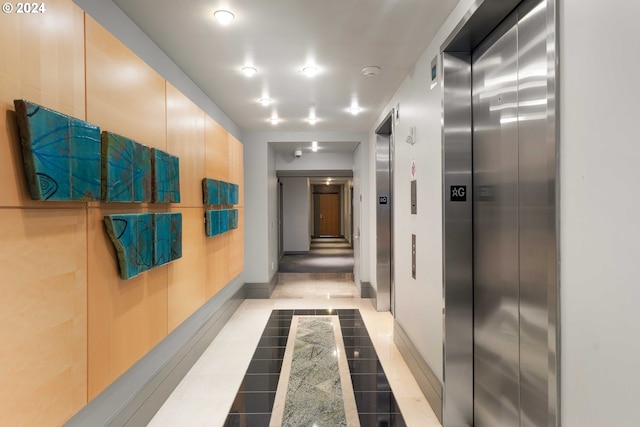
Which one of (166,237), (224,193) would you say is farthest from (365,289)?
(166,237)

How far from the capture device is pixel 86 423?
1.93m

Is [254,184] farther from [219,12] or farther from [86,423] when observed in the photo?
[86,423]

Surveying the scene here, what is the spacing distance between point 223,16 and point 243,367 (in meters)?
3.17

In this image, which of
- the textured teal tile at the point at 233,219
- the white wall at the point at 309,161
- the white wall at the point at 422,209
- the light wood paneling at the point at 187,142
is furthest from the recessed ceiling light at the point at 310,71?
the white wall at the point at 309,161

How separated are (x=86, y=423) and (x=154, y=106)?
80.7 inches

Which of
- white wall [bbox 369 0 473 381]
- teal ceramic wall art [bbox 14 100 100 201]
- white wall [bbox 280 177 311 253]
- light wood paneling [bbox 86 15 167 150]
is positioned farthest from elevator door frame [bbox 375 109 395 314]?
white wall [bbox 280 177 311 253]

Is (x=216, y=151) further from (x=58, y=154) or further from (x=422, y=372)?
(x=422, y=372)

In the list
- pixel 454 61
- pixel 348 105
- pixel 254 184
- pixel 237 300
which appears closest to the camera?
pixel 454 61

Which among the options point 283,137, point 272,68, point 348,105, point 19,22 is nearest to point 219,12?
point 272,68

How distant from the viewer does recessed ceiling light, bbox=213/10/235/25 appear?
2455 mm

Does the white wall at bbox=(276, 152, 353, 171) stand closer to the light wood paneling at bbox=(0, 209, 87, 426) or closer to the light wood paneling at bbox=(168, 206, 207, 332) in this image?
the light wood paneling at bbox=(168, 206, 207, 332)

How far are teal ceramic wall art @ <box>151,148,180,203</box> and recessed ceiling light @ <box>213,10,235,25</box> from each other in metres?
1.04

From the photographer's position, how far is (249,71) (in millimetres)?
3545

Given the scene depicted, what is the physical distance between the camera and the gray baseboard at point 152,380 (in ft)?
6.85
